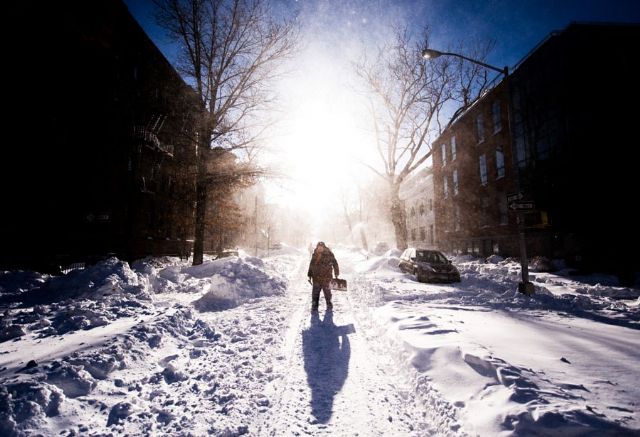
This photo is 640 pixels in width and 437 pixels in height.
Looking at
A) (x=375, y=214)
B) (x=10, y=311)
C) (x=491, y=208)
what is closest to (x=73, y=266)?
(x=10, y=311)

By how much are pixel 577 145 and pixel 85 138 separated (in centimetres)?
2522

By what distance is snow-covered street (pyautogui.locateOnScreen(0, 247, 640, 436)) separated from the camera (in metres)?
2.90

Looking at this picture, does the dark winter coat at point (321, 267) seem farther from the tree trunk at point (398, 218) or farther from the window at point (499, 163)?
the window at point (499, 163)

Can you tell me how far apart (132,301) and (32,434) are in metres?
5.34

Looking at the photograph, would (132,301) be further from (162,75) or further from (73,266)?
(162,75)

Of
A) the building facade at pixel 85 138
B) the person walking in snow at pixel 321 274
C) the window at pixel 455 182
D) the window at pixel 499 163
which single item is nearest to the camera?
the person walking in snow at pixel 321 274

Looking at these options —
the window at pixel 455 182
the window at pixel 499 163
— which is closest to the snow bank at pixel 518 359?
the window at pixel 499 163

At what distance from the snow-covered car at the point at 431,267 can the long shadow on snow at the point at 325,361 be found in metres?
7.88

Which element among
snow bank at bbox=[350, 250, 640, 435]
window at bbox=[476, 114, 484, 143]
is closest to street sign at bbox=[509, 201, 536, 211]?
snow bank at bbox=[350, 250, 640, 435]

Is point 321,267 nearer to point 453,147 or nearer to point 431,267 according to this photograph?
point 431,267

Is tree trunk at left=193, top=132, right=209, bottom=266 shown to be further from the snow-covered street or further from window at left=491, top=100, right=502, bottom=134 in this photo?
window at left=491, top=100, right=502, bottom=134

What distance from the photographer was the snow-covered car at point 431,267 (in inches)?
522

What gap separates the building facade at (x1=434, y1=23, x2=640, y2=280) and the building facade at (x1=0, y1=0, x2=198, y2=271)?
61.2 feet

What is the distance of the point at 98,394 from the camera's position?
3.44 metres
